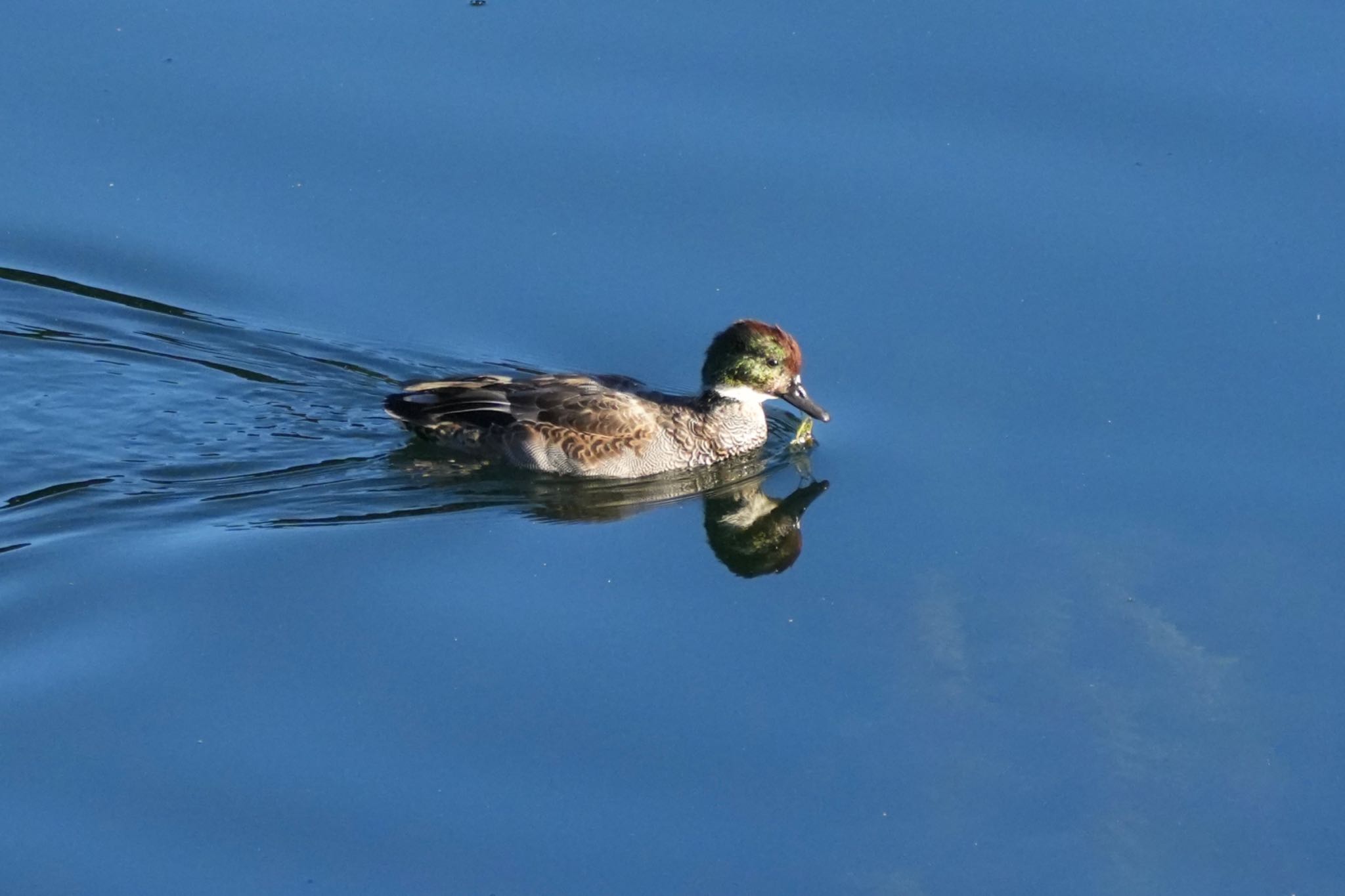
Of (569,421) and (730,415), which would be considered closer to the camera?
(569,421)

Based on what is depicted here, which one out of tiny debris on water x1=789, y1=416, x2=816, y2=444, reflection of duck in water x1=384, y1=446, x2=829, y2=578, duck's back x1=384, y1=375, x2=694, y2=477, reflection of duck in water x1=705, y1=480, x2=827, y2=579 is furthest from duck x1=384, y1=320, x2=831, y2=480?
reflection of duck in water x1=705, y1=480, x2=827, y2=579

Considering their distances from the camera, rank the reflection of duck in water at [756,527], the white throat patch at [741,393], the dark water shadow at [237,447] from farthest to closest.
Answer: the white throat patch at [741,393] < the dark water shadow at [237,447] < the reflection of duck in water at [756,527]

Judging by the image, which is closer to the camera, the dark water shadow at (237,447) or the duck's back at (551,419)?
the dark water shadow at (237,447)

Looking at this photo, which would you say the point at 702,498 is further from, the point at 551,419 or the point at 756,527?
the point at 551,419

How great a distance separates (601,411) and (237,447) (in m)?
2.30

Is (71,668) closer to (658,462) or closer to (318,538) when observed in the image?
(318,538)

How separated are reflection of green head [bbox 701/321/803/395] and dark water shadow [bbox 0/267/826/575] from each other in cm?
55

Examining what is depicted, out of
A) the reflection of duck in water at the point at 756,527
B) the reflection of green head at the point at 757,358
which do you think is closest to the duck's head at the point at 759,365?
the reflection of green head at the point at 757,358

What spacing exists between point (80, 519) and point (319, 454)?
65.3 inches

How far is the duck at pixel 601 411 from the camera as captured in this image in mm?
12609

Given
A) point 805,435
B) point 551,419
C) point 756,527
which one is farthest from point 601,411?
point 805,435

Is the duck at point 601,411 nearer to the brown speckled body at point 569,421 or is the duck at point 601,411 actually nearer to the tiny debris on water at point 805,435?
the brown speckled body at point 569,421

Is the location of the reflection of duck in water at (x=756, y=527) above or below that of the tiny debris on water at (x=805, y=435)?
below

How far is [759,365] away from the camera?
12.7 m
